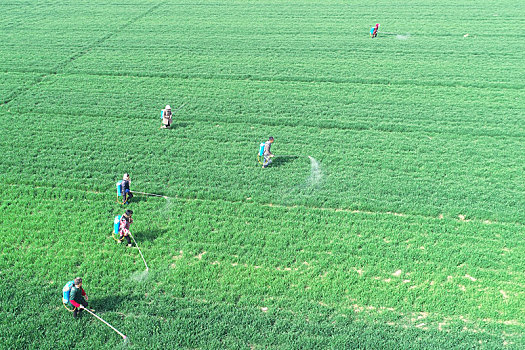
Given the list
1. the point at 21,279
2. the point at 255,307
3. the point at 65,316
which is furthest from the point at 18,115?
the point at 255,307

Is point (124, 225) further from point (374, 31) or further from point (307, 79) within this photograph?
point (374, 31)

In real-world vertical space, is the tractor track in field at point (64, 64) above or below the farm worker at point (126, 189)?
above

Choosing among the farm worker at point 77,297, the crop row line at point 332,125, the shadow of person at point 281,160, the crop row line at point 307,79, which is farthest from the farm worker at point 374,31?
the farm worker at point 77,297

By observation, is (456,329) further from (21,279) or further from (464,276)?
(21,279)

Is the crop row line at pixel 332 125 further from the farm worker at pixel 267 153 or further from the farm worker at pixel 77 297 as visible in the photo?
the farm worker at pixel 77 297

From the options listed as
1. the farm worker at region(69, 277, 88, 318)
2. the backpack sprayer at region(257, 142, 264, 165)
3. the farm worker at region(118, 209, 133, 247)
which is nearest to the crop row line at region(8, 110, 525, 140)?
the backpack sprayer at region(257, 142, 264, 165)

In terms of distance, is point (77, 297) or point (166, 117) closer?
point (77, 297)

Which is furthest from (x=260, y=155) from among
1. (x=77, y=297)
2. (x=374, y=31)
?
(x=374, y=31)
